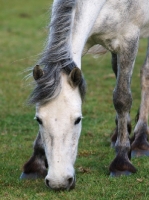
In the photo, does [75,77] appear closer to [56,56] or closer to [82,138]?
[56,56]

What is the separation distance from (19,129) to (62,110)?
4.02 metres

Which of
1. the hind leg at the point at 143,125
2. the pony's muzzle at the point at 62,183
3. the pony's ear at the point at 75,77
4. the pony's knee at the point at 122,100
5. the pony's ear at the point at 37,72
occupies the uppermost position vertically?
the pony's ear at the point at 37,72

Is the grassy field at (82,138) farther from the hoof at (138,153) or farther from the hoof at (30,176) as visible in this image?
the hoof at (138,153)

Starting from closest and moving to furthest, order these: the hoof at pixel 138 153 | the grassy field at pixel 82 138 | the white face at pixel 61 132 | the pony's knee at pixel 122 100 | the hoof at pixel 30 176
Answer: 1. the white face at pixel 61 132
2. the grassy field at pixel 82 138
3. the hoof at pixel 30 176
4. the pony's knee at pixel 122 100
5. the hoof at pixel 138 153

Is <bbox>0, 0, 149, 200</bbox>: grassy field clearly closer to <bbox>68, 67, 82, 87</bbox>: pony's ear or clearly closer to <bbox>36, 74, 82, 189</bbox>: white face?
<bbox>36, 74, 82, 189</bbox>: white face

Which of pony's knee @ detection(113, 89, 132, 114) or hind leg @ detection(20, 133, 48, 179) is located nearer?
hind leg @ detection(20, 133, 48, 179)

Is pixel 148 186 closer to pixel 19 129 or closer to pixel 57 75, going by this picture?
pixel 57 75

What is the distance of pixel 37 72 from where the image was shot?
586 centimetres

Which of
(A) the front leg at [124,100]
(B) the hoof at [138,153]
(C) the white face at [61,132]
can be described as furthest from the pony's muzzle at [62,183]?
(B) the hoof at [138,153]

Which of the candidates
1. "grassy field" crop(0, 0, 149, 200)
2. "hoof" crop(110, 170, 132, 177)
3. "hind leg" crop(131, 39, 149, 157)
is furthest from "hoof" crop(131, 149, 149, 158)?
"hoof" crop(110, 170, 132, 177)

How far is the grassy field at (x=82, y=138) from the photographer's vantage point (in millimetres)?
6180

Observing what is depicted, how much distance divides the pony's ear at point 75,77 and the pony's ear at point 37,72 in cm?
27

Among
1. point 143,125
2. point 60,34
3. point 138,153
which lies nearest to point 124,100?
point 138,153

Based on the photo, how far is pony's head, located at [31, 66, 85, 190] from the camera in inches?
228
